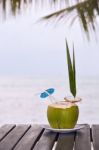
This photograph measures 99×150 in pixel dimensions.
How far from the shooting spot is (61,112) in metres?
1.57

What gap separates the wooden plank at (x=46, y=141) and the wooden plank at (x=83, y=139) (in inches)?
3.3

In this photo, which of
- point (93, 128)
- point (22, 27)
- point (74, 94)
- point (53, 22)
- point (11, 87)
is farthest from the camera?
point (11, 87)

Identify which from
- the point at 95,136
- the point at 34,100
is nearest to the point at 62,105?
the point at 95,136

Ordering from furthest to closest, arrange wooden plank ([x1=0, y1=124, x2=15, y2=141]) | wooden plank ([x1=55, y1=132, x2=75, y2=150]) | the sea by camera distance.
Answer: the sea → wooden plank ([x1=0, y1=124, x2=15, y2=141]) → wooden plank ([x1=55, y1=132, x2=75, y2=150])

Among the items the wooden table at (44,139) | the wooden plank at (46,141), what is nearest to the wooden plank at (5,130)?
the wooden table at (44,139)

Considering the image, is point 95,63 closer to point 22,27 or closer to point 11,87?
point 22,27

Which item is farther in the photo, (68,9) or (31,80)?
(31,80)

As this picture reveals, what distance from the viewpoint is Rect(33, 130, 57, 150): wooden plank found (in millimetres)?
1320

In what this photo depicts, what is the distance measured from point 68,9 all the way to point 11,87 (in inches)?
760

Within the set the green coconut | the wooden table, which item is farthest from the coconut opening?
the wooden table

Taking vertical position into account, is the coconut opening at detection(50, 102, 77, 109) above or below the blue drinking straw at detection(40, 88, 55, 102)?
below

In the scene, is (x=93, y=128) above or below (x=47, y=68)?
below

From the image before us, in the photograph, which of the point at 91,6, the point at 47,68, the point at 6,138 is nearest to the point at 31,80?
the point at 47,68

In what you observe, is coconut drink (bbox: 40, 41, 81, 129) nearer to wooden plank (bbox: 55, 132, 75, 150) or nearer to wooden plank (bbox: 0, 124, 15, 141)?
wooden plank (bbox: 55, 132, 75, 150)
